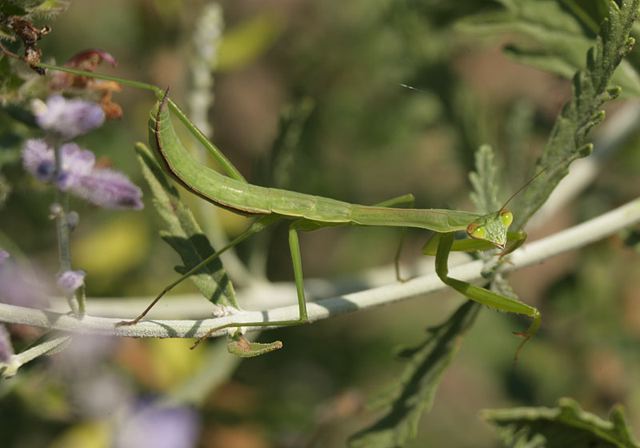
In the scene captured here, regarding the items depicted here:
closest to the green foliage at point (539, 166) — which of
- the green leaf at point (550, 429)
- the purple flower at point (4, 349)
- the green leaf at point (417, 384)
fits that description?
the green leaf at point (417, 384)

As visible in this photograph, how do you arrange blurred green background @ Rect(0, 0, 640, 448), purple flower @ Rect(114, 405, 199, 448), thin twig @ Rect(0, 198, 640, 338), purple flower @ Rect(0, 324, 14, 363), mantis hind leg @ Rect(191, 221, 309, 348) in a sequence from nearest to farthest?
purple flower @ Rect(0, 324, 14, 363), thin twig @ Rect(0, 198, 640, 338), mantis hind leg @ Rect(191, 221, 309, 348), purple flower @ Rect(114, 405, 199, 448), blurred green background @ Rect(0, 0, 640, 448)

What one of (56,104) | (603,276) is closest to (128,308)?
(56,104)

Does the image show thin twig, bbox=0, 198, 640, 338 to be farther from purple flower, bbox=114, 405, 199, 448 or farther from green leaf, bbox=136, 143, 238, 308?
purple flower, bbox=114, 405, 199, 448

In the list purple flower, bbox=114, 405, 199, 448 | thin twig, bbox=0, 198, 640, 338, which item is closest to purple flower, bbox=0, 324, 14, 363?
thin twig, bbox=0, 198, 640, 338

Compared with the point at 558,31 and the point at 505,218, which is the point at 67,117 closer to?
the point at 505,218

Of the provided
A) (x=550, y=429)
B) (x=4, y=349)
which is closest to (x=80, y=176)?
(x=4, y=349)
